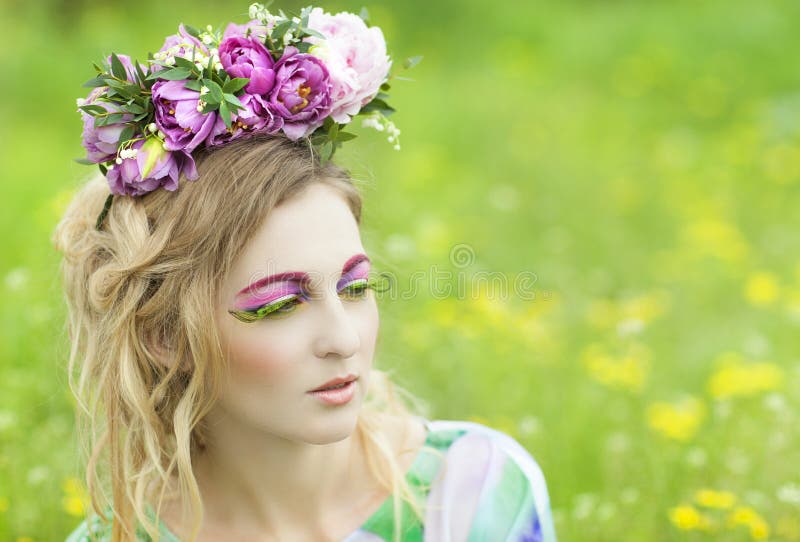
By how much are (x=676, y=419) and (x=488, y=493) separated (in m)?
1.16

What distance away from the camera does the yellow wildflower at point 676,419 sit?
10.2 ft

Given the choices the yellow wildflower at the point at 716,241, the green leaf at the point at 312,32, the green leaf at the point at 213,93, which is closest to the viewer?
the green leaf at the point at 213,93

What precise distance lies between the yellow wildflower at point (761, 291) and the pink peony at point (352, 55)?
8.69 ft

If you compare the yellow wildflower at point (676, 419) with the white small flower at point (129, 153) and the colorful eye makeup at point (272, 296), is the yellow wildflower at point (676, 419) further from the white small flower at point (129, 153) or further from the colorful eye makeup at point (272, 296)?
the white small flower at point (129, 153)

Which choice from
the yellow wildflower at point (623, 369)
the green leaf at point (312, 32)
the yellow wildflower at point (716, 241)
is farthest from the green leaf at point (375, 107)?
the yellow wildflower at point (716, 241)

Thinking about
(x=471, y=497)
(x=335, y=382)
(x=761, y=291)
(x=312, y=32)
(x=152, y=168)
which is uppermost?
(x=312, y=32)

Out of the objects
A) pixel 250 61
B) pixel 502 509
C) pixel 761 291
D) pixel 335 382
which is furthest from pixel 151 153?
pixel 761 291

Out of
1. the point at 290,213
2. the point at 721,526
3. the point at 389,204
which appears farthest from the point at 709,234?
the point at 290,213

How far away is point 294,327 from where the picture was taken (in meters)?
1.95

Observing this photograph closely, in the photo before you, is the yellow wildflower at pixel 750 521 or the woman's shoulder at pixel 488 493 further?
the yellow wildflower at pixel 750 521

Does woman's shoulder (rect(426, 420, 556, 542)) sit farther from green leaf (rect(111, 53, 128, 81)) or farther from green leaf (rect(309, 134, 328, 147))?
green leaf (rect(111, 53, 128, 81))

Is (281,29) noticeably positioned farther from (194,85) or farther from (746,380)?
(746,380)

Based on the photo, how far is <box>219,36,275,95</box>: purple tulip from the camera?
6.46ft

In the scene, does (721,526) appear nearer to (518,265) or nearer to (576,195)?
(518,265)
